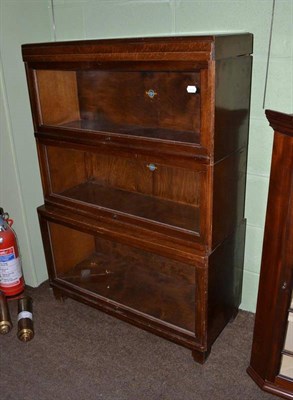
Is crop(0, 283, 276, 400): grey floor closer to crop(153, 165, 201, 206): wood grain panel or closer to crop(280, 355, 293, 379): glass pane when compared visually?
crop(280, 355, 293, 379): glass pane

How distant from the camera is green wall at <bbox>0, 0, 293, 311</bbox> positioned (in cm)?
148

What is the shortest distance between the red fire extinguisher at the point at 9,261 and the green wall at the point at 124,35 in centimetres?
8

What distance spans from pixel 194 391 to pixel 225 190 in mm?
833

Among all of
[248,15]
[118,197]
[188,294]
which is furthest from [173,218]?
[248,15]

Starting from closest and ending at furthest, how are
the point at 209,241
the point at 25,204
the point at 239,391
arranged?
the point at 209,241
the point at 239,391
the point at 25,204

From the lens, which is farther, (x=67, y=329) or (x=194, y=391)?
(x=67, y=329)

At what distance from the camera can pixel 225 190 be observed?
1.49 m

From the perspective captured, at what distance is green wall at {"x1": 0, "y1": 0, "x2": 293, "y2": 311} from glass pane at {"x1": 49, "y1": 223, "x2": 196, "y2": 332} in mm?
224

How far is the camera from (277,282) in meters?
1.40

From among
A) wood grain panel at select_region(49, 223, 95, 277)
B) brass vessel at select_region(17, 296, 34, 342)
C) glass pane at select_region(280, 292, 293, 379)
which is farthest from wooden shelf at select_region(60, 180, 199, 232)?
brass vessel at select_region(17, 296, 34, 342)

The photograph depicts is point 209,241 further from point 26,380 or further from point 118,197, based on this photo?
point 26,380

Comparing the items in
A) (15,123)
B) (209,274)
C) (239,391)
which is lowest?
(239,391)

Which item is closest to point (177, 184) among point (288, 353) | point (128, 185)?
point (128, 185)

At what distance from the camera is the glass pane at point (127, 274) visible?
187 cm
